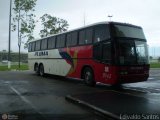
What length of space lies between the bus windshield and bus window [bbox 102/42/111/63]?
500 mm

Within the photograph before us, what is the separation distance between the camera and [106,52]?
15.1m

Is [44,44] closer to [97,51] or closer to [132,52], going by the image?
[97,51]

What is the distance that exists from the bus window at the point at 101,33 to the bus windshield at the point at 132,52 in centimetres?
81

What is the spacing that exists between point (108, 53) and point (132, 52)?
3.92 ft

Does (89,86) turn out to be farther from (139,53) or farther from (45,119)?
(45,119)

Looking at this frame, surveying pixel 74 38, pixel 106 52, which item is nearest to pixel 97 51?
pixel 106 52

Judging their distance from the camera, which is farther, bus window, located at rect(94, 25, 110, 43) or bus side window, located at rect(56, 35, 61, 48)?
bus side window, located at rect(56, 35, 61, 48)

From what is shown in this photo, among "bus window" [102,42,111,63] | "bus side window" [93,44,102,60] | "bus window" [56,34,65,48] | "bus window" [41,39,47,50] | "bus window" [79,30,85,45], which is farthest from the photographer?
"bus window" [41,39,47,50]

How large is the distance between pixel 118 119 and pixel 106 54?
7.52 m

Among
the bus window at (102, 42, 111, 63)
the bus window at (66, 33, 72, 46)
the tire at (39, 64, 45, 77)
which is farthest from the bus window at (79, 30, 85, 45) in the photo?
the tire at (39, 64, 45, 77)

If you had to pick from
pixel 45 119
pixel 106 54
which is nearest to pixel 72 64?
pixel 106 54

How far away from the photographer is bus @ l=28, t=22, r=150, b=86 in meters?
14.6

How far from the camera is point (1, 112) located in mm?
9117

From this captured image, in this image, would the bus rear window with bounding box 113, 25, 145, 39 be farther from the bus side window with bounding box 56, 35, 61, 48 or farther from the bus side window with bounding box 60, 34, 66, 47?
the bus side window with bounding box 56, 35, 61, 48
